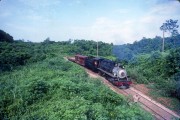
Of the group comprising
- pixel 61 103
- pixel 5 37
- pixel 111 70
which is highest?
pixel 5 37

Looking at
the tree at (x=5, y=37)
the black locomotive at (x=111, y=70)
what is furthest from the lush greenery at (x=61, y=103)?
the tree at (x=5, y=37)

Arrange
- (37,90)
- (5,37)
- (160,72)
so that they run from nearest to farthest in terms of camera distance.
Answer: (37,90) < (160,72) < (5,37)

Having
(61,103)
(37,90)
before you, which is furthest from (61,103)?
(37,90)

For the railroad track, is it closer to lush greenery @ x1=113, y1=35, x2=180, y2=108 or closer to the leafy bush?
lush greenery @ x1=113, y1=35, x2=180, y2=108

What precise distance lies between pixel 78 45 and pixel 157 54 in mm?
33505

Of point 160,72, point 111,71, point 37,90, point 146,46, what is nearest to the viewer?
point 37,90

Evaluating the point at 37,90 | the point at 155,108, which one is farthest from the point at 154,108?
the point at 37,90

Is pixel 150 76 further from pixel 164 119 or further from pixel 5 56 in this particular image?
pixel 5 56

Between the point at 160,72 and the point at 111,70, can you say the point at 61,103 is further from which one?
the point at 160,72

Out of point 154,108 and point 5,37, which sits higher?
point 5,37

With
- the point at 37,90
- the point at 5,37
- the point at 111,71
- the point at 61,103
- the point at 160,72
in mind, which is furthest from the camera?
the point at 5,37

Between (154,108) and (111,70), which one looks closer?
(154,108)

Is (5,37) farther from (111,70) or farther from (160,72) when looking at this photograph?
(160,72)

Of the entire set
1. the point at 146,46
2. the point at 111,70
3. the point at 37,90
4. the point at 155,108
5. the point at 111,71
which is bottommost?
the point at 155,108
